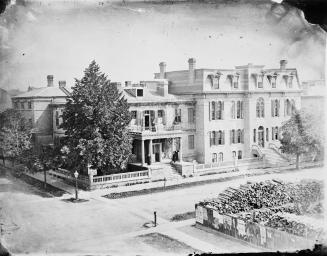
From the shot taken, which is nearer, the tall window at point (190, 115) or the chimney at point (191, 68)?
the chimney at point (191, 68)

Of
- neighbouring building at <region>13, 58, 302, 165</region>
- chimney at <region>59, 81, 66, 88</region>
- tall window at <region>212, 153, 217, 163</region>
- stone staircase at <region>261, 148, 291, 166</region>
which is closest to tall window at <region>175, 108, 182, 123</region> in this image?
neighbouring building at <region>13, 58, 302, 165</region>

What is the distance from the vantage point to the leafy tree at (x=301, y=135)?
15461 millimetres

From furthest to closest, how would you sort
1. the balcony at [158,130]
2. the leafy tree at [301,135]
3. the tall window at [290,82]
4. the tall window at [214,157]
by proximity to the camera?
the balcony at [158,130], the tall window at [214,157], the tall window at [290,82], the leafy tree at [301,135]

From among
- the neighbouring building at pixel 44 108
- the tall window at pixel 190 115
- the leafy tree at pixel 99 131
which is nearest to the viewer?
the neighbouring building at pixel 44 108

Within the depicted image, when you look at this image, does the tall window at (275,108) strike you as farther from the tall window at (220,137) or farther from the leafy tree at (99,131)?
the leafy tree at (99,131)

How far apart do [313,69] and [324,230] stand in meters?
5.20

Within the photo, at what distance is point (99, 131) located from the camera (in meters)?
17.9

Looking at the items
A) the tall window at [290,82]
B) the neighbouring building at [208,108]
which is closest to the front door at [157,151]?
the neighbouring building at [208,108]

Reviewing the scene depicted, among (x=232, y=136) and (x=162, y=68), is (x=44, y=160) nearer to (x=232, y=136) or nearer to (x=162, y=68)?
(x=162, y=68)

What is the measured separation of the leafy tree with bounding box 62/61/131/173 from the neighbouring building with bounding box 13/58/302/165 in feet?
2.15

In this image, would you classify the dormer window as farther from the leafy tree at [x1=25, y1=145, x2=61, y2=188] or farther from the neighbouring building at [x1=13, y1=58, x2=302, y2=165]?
the leafy tree at [x1=25, y1=145, x2=61, y2=188]

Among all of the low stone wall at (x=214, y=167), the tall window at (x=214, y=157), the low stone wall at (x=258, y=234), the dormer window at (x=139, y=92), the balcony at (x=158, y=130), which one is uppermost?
the dormer window at (x=139, y=92)

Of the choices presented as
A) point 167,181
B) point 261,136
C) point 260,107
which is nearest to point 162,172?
point 167,181

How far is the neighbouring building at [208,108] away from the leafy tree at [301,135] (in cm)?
33
